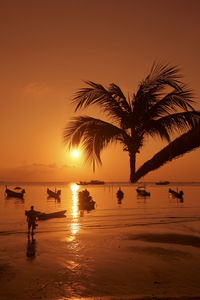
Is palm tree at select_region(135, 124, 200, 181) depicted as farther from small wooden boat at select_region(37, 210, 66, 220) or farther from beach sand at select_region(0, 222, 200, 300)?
small wooden boat at select_region(37, 210, 66, 220)

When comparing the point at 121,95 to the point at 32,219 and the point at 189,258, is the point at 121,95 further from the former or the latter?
the point at 32,219

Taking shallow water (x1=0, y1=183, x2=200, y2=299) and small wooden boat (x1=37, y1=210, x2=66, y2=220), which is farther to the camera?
small wooden boat (x1=37, y1=210, x2=66, y2=220)

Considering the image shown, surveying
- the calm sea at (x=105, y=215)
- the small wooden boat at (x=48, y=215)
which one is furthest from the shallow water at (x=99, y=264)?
the small wooden boat at (x=48, y=215)

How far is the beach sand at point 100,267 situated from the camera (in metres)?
10.6

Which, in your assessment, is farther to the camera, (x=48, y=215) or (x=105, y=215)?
(x=105, y=215)

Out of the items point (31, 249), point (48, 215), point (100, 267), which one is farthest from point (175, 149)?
point (48, 215)

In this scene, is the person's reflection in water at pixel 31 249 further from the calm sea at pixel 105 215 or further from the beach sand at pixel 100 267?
the calm sea at pixel 105 215

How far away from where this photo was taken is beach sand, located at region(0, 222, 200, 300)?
10.6 metres

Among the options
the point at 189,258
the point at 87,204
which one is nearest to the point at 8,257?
the point at 189,258

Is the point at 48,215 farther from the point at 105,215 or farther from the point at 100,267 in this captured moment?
the point at 100,267

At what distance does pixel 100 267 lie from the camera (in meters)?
14.1

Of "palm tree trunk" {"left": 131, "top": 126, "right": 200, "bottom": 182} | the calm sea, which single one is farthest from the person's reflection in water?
"palm tree trunk" {"left": 131, "top": 126, "right": 200, "bottom": 182}

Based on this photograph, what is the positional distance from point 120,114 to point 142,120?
0.50m

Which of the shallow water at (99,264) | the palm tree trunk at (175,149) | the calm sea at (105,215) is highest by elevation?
the palm tree trunk at (175,149)
